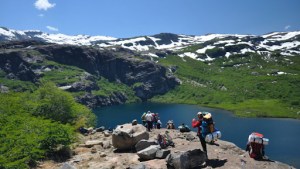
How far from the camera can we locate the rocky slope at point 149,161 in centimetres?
2427

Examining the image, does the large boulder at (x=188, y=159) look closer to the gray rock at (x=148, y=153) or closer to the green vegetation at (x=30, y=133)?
the gray rock at (x=148, y=153)

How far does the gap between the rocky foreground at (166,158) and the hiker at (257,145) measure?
552 mm

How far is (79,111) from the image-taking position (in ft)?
187

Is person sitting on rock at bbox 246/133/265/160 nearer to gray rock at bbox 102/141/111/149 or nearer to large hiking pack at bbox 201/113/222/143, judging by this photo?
large hiking pack at bbox 201/113/222/143

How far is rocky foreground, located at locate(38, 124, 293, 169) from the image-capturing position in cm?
2389

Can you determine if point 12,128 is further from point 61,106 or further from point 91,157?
point 61,106

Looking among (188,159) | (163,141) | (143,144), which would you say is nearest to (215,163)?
(188,159)

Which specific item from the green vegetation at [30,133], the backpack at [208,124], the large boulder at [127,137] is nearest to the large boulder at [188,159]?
the backpack at [208,124]

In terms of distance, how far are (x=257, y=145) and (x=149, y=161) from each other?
909 cm

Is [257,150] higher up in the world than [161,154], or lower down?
higher up

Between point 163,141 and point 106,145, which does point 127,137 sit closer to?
point 163,141

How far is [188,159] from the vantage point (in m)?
23.6

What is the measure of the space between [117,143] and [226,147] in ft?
37.6

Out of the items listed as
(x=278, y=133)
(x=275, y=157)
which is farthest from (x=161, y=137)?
(x=278, y=133)
